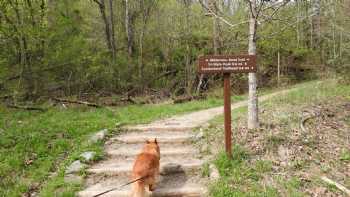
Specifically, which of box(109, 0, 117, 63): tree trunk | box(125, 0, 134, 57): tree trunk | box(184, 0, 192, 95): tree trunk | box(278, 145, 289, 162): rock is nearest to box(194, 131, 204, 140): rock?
box(278, 145, 289, 162): rock

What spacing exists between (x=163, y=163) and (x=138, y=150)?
0.92 metres

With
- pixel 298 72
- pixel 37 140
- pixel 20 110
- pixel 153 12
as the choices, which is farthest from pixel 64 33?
pixel 298 72

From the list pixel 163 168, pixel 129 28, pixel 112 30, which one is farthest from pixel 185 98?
pixel 163 168

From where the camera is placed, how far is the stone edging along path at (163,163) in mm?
4883

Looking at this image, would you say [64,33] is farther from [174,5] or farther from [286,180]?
[286,180]

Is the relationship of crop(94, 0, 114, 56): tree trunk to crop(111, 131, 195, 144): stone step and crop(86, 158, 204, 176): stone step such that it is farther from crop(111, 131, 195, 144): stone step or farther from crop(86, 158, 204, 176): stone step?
crop(86, 158, 204, 176): stone step

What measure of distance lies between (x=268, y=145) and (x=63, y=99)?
29.9 ft

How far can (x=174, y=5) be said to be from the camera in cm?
1645

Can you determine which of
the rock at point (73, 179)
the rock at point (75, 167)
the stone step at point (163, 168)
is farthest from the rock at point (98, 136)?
the rock at point (73, 179)

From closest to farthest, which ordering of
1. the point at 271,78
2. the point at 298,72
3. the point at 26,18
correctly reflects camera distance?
the point at 26,18 → the point at 271,78 → the point at 298,72

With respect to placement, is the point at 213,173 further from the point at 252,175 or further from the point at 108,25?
the point at 108,25

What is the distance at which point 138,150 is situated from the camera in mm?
6449

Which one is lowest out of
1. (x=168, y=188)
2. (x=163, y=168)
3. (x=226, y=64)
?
(x=168, y=188)

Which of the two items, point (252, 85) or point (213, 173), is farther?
point (252, 85)
